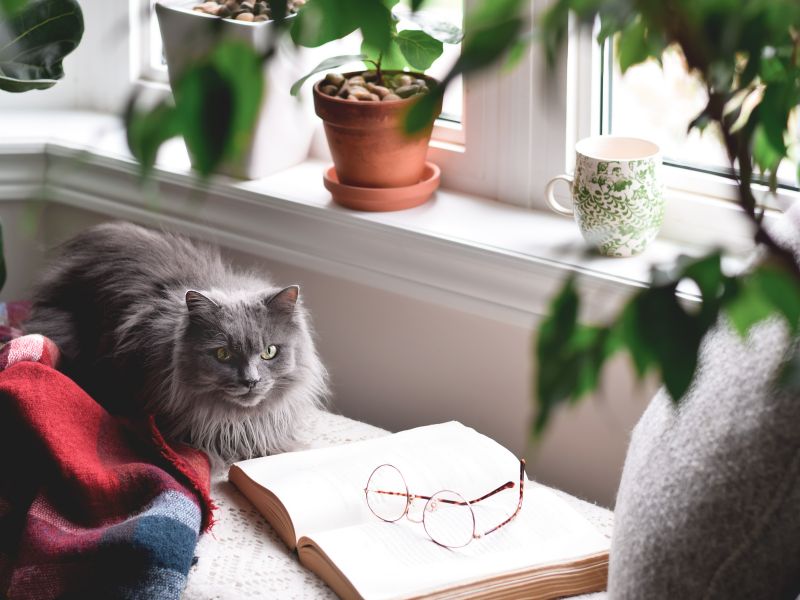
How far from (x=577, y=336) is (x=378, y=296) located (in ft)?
4.41

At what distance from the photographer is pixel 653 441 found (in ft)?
3.03

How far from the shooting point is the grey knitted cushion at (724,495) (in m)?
0.79

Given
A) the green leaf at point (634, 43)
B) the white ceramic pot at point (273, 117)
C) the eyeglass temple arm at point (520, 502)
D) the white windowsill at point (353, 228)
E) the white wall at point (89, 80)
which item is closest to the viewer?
the green leaf at point (634, 43)

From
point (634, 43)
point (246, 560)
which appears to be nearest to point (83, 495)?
point (246, 560)

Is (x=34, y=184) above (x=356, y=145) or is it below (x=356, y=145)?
below

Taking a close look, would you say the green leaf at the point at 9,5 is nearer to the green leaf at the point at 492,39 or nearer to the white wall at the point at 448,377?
the green leaf at the point at 492,39

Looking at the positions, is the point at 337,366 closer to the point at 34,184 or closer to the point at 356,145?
the point at 356,145

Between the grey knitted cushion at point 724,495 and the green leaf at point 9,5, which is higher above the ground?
the green leaf at point 9,5

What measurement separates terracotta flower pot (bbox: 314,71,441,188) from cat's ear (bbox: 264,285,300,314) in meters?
0.28

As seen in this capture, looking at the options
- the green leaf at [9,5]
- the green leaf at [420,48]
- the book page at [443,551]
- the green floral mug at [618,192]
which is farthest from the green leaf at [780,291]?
the green leaf at [420,48]

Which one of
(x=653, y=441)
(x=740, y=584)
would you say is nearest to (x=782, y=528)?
(x=740, y=584)

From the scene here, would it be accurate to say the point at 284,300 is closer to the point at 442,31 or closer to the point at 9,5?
the point at 442,31

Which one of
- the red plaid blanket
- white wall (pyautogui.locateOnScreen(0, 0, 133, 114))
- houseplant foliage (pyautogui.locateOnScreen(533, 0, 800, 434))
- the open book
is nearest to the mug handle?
the open book

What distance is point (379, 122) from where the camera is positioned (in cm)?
153
